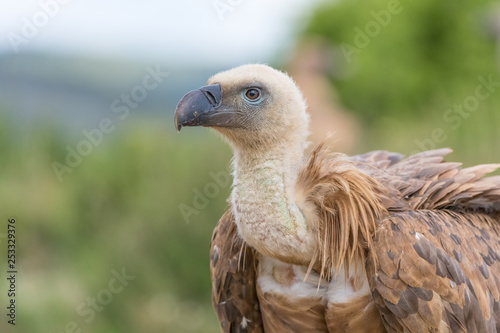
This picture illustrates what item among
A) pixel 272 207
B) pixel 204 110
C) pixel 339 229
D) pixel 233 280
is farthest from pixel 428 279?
pixel 204 110

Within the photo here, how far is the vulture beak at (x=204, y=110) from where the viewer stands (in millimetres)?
3893

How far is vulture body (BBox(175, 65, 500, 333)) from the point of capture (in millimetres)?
3914

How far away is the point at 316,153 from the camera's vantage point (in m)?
4.24

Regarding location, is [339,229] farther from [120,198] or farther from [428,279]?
[120,198]

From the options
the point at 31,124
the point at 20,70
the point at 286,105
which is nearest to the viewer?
the point at 286,105

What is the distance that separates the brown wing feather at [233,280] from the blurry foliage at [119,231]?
12.3ft

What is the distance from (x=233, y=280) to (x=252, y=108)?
4.08 ft

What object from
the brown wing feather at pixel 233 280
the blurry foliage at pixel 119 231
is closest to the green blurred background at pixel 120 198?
the blurry foliage at pixel 119 231

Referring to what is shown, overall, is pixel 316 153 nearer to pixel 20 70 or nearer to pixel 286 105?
pixel 286 105

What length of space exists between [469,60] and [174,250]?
13.2 m

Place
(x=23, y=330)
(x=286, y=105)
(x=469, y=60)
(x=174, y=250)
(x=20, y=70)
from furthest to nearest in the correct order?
1. (x=469, y=60)
2. (x=20, y=70)
3. (x=174, y=250)
4. (x=23, y=330)
5. (x=286, y=105)

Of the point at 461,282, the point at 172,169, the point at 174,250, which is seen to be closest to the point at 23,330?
the point at 174,250

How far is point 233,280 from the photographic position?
4.69 meters

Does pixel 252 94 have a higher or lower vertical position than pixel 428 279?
higher
